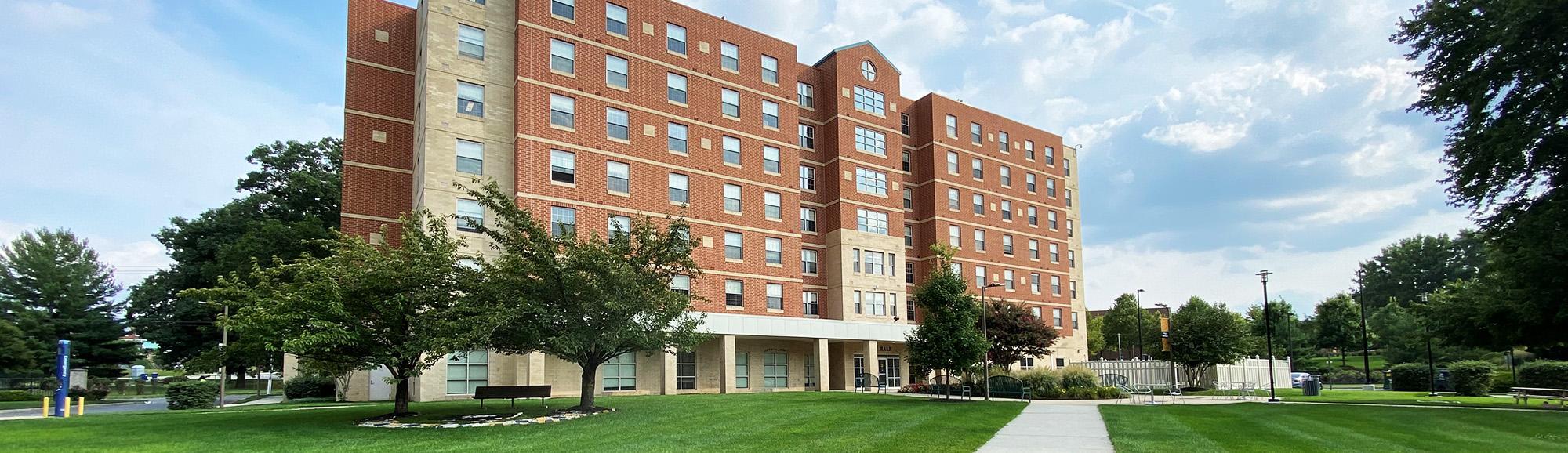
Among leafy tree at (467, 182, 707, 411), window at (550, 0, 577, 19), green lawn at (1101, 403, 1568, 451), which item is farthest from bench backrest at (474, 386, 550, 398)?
window at (550, 0, 577, 19)

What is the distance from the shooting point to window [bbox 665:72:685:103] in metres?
42.8

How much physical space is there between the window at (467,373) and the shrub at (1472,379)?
4261 centimetres

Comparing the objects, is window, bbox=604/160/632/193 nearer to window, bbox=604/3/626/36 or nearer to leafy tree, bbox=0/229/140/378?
window, bbox=604/3/626/36

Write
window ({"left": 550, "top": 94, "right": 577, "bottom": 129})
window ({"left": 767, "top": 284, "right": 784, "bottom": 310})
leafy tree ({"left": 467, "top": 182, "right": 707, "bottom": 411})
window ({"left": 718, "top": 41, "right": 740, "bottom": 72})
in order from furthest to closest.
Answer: window ({"left": 767, "top": 284, "right": 784, "bottom": 310}), window ({"left": 718, "top": 41, "right": 740, "bottom": 72}), window ({"left": 550, "top": 94, "right": 577, "bottom": 129}), leafy tree ({"left": 467, "top": 182, "right": 707, "bottom": 411})

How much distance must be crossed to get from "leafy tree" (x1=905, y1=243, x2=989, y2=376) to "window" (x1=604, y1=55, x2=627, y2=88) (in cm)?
1835

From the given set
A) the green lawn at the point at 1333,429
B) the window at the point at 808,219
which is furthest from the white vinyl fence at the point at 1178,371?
the green lawn at the point at 1333,429

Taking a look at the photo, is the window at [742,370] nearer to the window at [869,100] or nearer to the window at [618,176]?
the window at [618,176]

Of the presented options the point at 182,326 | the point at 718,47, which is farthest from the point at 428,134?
the point at 182,326

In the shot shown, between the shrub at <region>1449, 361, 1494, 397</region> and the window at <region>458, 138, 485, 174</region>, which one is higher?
the window at <region>458, 138, 485, 174</region>

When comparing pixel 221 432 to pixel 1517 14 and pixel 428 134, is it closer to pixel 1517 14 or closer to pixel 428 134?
pixel 428 134

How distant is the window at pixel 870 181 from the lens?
50919 millimetres

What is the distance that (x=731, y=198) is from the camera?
146ft

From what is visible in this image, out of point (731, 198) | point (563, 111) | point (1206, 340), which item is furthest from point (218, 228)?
point (1206, 340)

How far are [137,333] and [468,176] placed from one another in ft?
121
